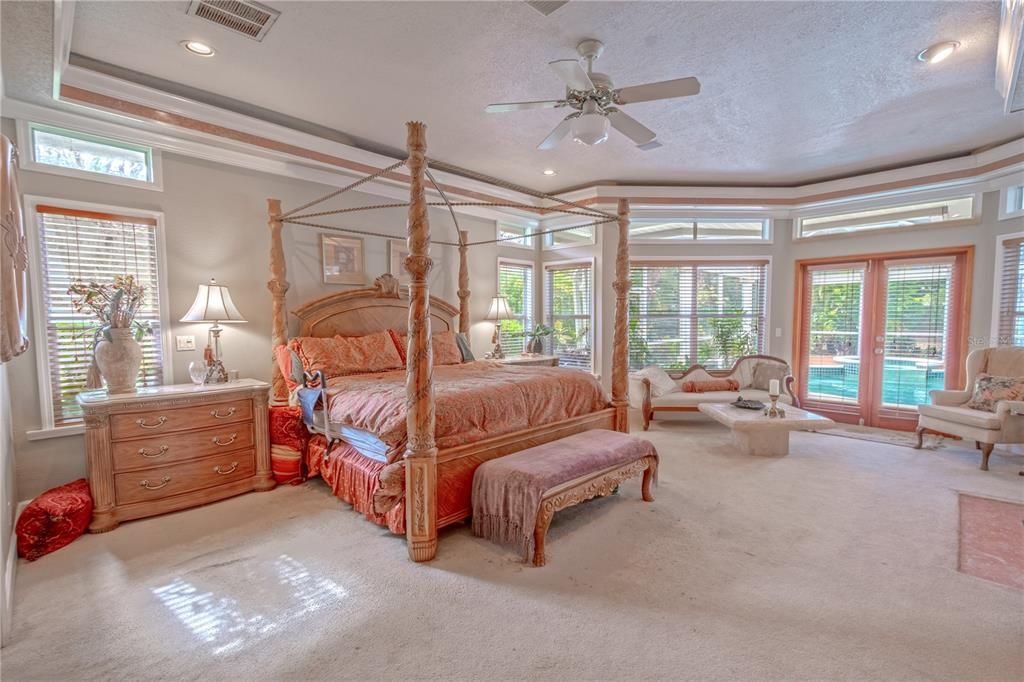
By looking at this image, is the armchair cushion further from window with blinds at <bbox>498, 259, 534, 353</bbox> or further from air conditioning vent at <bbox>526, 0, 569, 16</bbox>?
air conditioning vent at <bbox>526, 0, 569, 16</bbox>

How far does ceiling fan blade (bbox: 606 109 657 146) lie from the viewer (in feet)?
10.1

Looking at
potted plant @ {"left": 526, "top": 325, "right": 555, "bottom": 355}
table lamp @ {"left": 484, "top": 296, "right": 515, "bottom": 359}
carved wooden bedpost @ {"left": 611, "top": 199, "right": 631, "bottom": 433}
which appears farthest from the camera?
potted plant @ {"left": 526, "top": 325, "right": 555, "bottom": 355}

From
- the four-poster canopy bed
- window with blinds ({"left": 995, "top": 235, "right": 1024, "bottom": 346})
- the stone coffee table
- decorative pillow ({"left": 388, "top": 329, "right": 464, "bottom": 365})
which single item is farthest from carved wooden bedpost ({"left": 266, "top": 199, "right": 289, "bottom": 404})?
window with blinds ({"left": 995, "top": 235, "right": 1024, "bottom": 346})

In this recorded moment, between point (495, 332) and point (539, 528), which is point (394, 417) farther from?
point (495, 332)

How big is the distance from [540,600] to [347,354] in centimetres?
276

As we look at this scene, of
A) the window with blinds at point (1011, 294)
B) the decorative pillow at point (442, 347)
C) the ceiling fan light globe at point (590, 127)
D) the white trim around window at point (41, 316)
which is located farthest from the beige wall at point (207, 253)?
the window with blinds at point (1011, 294)

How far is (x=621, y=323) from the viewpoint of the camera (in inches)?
156

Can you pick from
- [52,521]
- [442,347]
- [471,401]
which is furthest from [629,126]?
[52,521]

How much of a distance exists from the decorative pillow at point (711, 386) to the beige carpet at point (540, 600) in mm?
2542

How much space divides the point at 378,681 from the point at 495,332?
4.70m

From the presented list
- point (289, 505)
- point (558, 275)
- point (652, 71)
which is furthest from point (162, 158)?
point (558, 275)

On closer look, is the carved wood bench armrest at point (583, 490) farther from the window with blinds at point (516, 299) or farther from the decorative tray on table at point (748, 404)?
the window with blinds at point (516, 299)

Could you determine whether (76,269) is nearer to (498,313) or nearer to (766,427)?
(498,313)

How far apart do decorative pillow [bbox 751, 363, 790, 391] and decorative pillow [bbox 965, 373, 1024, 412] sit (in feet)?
5.55
